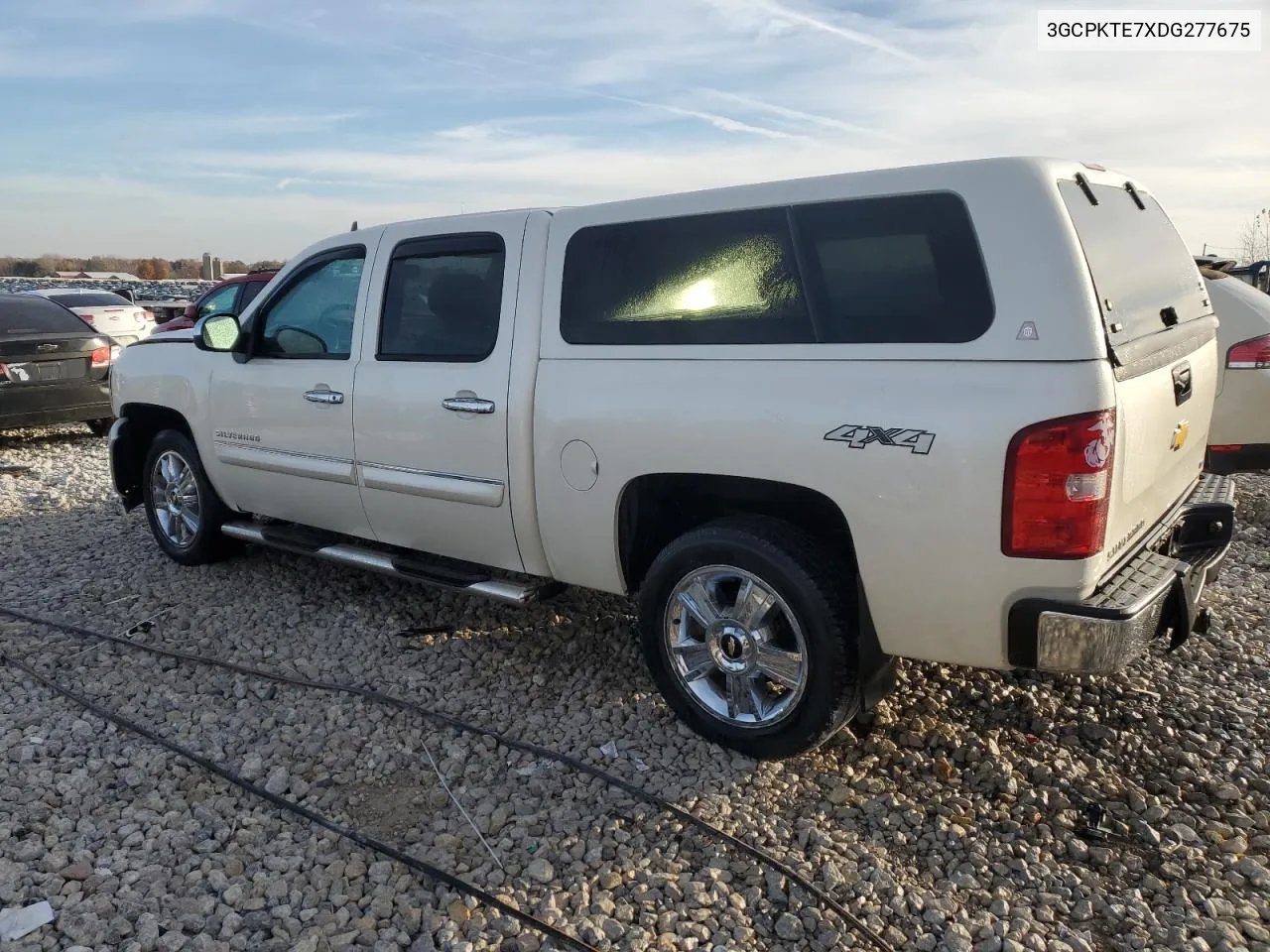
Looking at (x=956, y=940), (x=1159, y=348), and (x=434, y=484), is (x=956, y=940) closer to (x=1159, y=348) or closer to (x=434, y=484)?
(x=1159, y=348)

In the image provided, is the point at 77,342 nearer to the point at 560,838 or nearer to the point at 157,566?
the point at 157,566

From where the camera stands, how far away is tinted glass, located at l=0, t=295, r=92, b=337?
9.81 meters

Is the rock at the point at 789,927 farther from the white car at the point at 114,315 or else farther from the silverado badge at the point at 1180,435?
the white car at the point at 114,315

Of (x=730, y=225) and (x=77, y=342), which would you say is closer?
(x=730, y=225)

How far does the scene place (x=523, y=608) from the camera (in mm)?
5211

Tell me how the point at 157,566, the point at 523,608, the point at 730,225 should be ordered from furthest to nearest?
the point at 157,566, the point at 523,608, the point at 730,225

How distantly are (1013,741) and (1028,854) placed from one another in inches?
29.4

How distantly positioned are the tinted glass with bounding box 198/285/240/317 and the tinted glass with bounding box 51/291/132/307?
14.9ft

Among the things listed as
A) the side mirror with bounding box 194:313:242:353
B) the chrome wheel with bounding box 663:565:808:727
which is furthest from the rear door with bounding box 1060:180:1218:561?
the side mirror with bounding box 194:313:242:353

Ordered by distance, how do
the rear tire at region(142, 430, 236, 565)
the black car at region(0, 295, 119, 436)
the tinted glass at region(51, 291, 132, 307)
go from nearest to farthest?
the rear tire at region(142, 430, 236, 565)
the black car at region(0, 295, 119, 436)
the tinted glass at region(51, 291, 132, 307)

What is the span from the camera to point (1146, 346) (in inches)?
125

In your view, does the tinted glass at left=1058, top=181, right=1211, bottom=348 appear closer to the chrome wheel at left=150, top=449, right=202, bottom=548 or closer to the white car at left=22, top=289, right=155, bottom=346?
the chrome wheel at left=150, top=449, right=202, bottom=548

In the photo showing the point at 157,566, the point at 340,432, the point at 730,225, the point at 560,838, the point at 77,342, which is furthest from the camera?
the point at 77,342

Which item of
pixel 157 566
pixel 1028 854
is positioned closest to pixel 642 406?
pixel 1028 854
